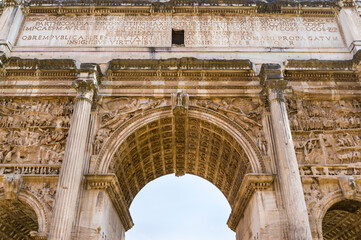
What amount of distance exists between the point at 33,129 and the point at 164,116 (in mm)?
4291

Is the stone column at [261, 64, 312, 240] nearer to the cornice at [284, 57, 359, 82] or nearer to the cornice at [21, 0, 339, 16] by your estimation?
the cornice at [284, 57, 359, 82]

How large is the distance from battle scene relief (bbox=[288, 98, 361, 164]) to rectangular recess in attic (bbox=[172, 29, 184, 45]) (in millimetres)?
4782

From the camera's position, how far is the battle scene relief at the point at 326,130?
1053 cm

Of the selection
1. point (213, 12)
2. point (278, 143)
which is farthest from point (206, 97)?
point (213, 12)

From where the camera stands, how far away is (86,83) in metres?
10.7

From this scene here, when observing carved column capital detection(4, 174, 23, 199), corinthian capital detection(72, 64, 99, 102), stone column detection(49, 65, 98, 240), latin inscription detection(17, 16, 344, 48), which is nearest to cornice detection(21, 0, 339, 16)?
latin inscription detection(17, 16, 344, 48)

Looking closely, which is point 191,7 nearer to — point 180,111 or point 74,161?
point 180,111

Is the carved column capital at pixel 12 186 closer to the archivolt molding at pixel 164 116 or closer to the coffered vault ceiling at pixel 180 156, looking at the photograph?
the archivolt molding at pixel 164 116

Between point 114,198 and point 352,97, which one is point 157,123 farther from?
point 352,97

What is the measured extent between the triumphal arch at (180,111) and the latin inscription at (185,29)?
0.06 meters

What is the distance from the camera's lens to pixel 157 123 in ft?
37.4

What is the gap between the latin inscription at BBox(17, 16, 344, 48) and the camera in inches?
503

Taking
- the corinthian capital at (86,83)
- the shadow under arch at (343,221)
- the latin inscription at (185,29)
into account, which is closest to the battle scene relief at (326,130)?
the shadow under arch at (343,221)

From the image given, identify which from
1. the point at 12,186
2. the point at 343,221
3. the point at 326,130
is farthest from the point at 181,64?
the point at 343,221
